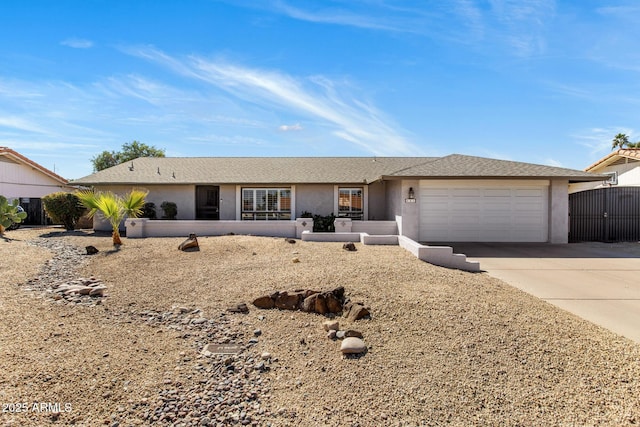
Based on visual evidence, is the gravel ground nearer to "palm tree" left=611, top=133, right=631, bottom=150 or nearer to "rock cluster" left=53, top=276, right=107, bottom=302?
"rock cluster" left=53, top=276, right=107, bottom=302

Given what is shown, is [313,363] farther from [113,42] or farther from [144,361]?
[113,42]

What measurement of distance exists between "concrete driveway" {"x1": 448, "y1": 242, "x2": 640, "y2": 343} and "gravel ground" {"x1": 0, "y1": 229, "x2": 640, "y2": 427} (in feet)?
2.23

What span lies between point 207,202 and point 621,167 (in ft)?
80.5

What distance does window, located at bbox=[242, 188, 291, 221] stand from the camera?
17594 millimetres

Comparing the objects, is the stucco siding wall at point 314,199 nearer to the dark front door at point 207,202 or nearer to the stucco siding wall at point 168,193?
the dark front door at point 207,202

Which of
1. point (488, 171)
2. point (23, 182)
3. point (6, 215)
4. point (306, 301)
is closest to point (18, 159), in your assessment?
point (23, 182)

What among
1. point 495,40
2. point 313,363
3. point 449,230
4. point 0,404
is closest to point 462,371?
point 313,363

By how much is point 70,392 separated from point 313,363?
2987 millimetres

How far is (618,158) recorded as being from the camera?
67.3ft

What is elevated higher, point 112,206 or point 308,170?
point 308,170

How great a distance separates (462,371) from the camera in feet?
13.9

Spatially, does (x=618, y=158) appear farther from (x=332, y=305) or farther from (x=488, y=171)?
(x=332, y=305)

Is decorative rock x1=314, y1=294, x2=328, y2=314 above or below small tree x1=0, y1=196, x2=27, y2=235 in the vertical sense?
below

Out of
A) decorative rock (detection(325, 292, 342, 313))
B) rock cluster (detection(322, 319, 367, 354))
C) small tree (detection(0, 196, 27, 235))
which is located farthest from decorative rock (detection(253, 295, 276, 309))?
small tree (detection(0, 196, 27, 235))
